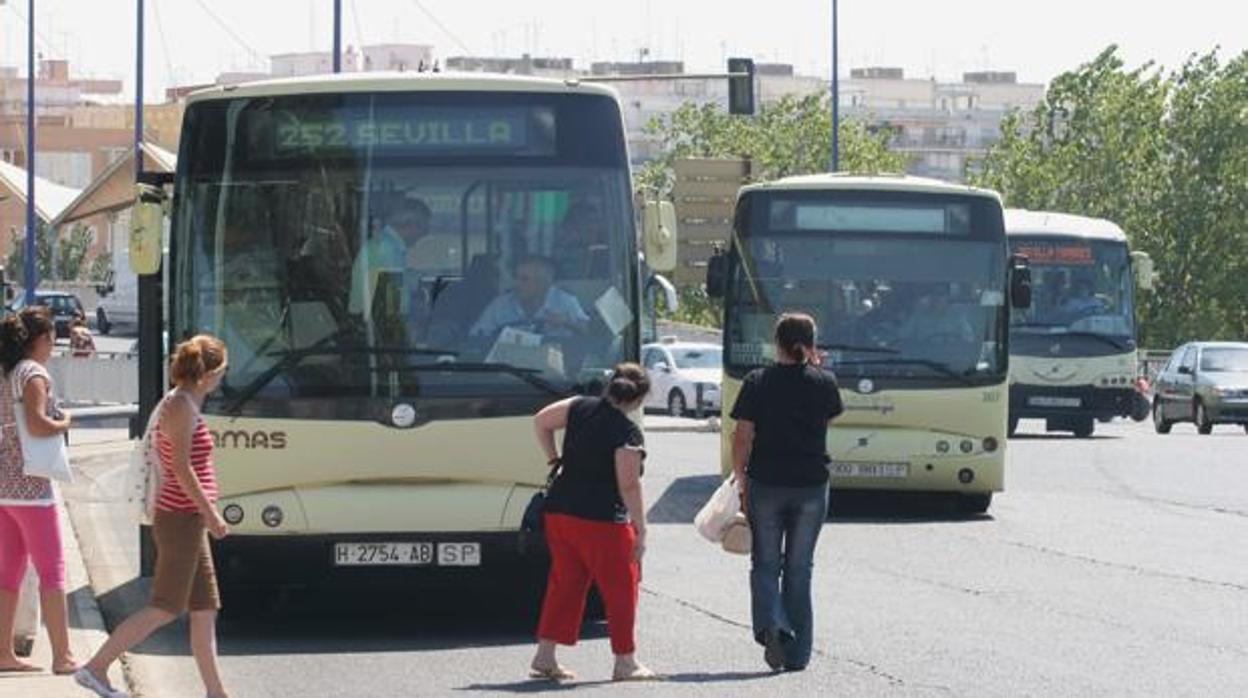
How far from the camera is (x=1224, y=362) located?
49625 millimetres

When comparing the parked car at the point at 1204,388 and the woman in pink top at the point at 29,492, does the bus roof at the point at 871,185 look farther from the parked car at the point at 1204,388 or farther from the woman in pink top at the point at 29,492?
the parked car at the point at 1204,388

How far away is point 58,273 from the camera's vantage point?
5699 inches

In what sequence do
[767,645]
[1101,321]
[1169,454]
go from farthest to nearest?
1. [1101,321]
2. [1169,454]
3. [767,645]

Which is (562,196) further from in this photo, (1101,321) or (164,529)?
(1101,321)

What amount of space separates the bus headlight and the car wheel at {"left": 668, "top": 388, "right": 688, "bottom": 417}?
41.1 metres

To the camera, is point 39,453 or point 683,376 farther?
point 683,376

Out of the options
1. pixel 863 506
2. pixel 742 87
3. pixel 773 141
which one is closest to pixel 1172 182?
pixel 773 141

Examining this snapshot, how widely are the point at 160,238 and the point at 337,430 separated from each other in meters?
1.48

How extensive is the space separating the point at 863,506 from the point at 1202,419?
23468 millimetres

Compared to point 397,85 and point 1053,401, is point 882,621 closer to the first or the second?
point 397,85

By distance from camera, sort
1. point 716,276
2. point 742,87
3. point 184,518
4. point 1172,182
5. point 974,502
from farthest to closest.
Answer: point 1172,182, point 742,87, point 716,276, point 974,502, point 184,518

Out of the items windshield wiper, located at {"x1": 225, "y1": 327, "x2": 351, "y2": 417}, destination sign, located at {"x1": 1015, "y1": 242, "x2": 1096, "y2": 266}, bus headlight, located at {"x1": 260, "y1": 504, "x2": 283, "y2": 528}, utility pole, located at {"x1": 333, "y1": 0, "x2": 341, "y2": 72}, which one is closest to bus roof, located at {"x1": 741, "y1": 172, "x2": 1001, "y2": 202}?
windshield wiper, located at {"x1": 225, "y1": 327, "x2": 351, "y2": 417}

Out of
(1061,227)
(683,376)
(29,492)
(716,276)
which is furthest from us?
(683,376)

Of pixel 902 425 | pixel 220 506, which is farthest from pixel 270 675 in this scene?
pixel 902 425
